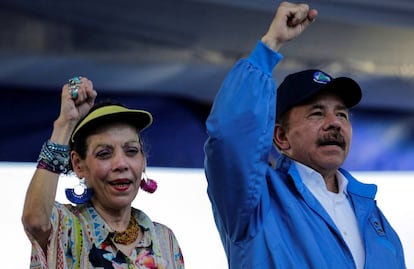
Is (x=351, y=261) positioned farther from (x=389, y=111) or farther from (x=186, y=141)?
(x=389, y=111)

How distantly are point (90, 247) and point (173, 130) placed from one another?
65.0 inches

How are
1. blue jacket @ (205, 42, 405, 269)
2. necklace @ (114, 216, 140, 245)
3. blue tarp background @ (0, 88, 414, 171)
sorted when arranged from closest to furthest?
blue jacket @ (205, 42, 405, 269)
necklace @ (114, 216, 140, 245)
blue tarp background @ (0, 88, 414, 171)

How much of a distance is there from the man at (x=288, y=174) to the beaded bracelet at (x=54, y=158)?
0.33 metres

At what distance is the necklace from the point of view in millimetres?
2027

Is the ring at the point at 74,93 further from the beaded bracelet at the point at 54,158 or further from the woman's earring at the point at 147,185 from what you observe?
the woman's earring at the point at 147,185

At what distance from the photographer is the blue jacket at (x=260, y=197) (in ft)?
6.08

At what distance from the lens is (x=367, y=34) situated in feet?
12.6

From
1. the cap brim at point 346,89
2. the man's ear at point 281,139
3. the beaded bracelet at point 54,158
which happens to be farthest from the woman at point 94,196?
the cap brim at point 346,89

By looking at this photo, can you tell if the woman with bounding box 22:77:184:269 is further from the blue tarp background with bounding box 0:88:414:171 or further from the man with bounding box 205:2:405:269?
the blue tarp background with bounding box 0:88:414:171

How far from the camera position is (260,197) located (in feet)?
6.46

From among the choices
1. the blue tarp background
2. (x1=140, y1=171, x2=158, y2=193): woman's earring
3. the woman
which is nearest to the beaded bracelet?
the woman

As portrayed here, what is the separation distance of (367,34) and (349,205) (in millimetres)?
1824

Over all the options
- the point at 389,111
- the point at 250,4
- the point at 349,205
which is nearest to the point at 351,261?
the point at 349,205

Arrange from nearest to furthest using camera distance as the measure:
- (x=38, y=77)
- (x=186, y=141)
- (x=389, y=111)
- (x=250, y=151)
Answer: (x=250, y=151) → (x=38, y=77) → (x=186, y=141) → (x=389, y=111)
